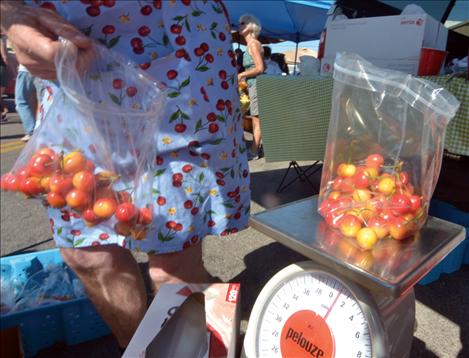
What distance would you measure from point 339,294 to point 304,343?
0.40 feet

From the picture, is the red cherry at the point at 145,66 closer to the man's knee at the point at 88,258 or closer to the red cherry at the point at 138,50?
the red cherry at the point at 138,50

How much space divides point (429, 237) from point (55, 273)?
4.67 feet

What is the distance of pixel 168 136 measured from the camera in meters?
0.86

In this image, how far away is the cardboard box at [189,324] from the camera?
2.72ft

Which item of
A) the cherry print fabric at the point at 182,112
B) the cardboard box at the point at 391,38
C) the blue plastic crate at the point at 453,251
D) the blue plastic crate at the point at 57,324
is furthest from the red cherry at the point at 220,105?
the blue plastic crate at the point at 453,251

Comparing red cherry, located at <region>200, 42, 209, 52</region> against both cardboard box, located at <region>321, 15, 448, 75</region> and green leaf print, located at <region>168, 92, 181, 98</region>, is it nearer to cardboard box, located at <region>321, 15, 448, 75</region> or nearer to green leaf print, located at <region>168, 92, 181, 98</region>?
green leaf print, located at <region>168, 92, 181, 98</region>

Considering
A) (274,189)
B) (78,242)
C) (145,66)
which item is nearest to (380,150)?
(145,66)

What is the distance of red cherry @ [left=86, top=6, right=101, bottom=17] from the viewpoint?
0.75 meters

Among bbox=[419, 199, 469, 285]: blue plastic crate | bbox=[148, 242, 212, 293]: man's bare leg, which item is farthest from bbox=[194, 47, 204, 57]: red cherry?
bbox=[419, 199, 469, 285]: blue plastic crate

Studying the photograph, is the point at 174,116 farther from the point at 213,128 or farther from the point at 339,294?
the point at 339,294

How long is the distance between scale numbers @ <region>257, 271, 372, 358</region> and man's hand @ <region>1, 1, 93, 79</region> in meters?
0.63

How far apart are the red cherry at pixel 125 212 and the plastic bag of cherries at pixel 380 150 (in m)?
0.42

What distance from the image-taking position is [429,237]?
0.73m

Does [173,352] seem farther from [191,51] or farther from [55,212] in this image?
[191,51]
